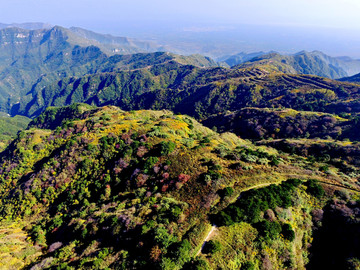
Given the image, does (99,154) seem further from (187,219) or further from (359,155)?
(359,155)

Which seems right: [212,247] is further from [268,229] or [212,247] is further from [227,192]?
[227,192]

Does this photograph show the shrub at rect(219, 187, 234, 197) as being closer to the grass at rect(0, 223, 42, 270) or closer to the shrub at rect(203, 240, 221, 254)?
the shrub at rect(203, 240, 221, 254)

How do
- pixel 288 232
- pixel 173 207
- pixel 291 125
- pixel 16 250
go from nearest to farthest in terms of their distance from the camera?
pixel 288 232 → pixel 173 207 → pixel 16 250 → pixel 291 125

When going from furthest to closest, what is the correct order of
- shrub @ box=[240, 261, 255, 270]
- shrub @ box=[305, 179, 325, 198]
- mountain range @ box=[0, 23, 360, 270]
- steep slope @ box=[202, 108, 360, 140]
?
steep slope @ box=[202, 108, 360, 140] < shrub @ box=[305, 179, 325, 198] < mountain range @ box=[0, 23, 360, 270] < shrub @ box=[240, 261, 255, 270]

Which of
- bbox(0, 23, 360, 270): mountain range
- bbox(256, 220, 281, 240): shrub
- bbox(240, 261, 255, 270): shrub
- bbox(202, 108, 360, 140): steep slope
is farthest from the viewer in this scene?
bbox(202, 108, 360, 140): steep slope

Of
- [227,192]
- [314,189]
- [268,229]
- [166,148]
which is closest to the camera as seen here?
[268,229]

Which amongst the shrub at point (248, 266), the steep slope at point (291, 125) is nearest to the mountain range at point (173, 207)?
the shrub at point (248, 266)

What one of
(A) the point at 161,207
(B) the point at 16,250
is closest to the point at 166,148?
(A) the point at 161,207

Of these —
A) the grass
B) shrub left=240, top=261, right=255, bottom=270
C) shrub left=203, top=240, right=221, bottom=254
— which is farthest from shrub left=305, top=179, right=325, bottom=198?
the grass
